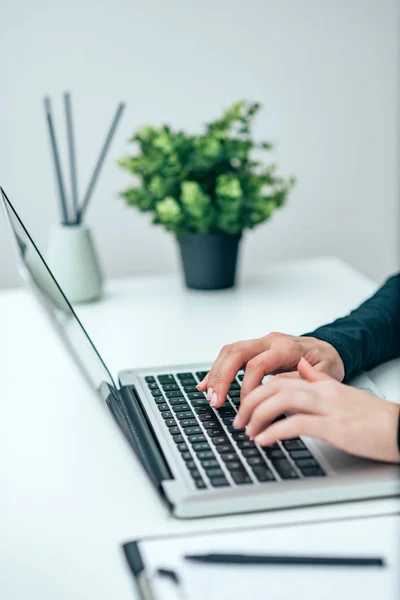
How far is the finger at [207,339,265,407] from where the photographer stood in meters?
0.70

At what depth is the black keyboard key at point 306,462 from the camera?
0.58m

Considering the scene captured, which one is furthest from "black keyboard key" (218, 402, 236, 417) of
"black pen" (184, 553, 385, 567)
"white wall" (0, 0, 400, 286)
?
"white wall" (0, 0, 400, 286)

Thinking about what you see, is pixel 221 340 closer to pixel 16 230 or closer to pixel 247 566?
pixel 16 230

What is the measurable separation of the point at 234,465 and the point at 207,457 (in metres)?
0.02

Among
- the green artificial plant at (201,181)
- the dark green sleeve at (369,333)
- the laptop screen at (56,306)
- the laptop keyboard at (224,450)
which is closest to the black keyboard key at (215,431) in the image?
the laptop keyboard at (224,450)

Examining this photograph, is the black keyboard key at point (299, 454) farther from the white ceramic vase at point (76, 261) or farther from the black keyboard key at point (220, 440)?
the white ceramic vase at point (76, 261)

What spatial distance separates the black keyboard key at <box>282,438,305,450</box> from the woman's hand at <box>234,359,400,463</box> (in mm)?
17

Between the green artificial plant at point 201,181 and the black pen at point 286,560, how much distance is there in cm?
74

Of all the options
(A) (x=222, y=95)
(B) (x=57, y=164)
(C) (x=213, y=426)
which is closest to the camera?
(C) (x=213, y=426)

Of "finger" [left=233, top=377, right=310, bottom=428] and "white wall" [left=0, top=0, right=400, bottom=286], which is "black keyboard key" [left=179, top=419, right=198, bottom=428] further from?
"white wall" [left=0, top=0, right=400, bottom=286]

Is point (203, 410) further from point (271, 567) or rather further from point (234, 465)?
point (271, 567)

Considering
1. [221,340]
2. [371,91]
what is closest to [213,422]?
[221,340]

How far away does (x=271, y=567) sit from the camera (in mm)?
450

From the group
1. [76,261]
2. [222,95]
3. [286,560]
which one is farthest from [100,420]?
[222,95]
